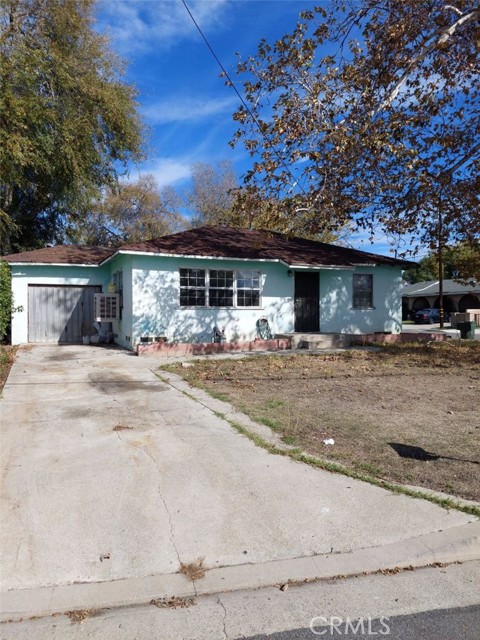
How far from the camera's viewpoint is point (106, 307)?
1770 centimetres

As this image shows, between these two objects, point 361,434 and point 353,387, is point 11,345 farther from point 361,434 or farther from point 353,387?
point 361,434

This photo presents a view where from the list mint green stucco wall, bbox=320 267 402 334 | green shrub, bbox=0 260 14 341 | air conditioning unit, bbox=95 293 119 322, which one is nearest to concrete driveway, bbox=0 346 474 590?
green shrub, bbox=0 260 14 341

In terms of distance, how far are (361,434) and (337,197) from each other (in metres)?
7.34

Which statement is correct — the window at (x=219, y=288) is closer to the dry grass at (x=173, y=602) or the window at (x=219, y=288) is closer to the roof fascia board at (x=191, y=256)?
the roof fascia board at (x=191, y=256)

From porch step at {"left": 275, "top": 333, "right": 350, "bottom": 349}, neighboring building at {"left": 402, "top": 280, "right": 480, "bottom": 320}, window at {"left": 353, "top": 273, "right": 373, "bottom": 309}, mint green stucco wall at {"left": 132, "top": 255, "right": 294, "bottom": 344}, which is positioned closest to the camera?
mint green stucco wall at {"left": 132, "top": 255, "right": 294, "bottom": 344}

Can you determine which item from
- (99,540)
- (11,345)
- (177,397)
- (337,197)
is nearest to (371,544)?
(99,540)

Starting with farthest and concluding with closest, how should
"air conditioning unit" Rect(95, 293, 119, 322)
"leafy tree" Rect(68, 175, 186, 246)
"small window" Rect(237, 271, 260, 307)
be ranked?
1. "leafy tree" Rect(68, 175, 186, 246)
2. "small window" Rect(237, 271, 260, 307)
3. "air conditioning unit" Rect(95, 293, 119, 322)

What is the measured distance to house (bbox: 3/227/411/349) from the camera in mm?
16328

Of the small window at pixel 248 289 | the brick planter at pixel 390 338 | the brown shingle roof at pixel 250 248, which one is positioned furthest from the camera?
the brick planter at pixel 390 338

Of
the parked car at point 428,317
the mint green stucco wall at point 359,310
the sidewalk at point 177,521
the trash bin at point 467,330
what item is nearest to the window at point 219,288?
the mint green stucco wall at point 359,310

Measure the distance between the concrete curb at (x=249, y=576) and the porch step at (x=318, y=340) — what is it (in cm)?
1304

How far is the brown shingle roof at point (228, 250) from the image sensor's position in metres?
16.7

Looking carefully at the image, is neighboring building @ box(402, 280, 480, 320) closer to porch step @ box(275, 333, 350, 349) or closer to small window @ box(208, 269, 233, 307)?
porch step @ box(275, 333, 350, 349)
